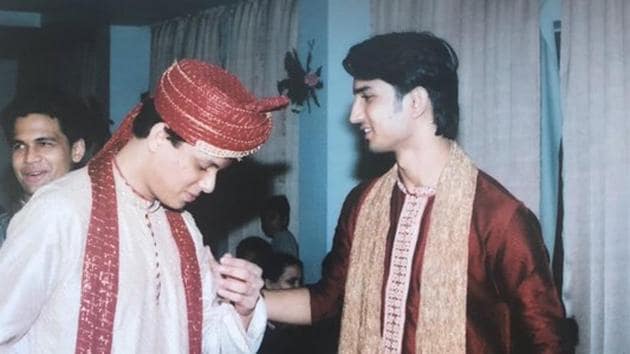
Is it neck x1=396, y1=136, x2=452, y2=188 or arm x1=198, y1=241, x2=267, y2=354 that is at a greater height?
neck x1=396, y1=136, x2=452, y2=188

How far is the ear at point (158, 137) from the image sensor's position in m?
2.09

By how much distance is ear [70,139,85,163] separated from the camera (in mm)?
3098

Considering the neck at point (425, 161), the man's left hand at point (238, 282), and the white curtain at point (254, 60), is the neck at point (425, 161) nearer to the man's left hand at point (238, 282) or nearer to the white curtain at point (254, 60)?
the man's left hand at point (238, 282)

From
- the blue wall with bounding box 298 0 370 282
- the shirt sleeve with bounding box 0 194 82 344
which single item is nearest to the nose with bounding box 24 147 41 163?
the shirt sleeve with bounding box 0 194 82 344

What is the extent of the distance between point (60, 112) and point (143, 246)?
1.13 meters

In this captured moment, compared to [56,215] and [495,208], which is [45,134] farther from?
[495,208]

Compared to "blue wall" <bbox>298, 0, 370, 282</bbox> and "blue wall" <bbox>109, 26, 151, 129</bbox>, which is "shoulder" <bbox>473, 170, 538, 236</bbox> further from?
"blue wall" <bbox>109, 26, 151, 129</bbox>

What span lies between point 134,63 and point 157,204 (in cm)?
740

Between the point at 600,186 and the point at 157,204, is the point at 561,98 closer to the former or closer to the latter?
the point at 600,186

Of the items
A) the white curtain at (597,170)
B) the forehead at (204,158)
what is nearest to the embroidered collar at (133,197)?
the forehead at (204,158)

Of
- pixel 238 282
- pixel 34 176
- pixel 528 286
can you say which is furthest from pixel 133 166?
pixel 528 286

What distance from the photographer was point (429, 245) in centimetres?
267

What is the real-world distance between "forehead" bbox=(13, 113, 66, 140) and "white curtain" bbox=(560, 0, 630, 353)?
120 inches

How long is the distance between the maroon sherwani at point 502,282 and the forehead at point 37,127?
1.36 meters
